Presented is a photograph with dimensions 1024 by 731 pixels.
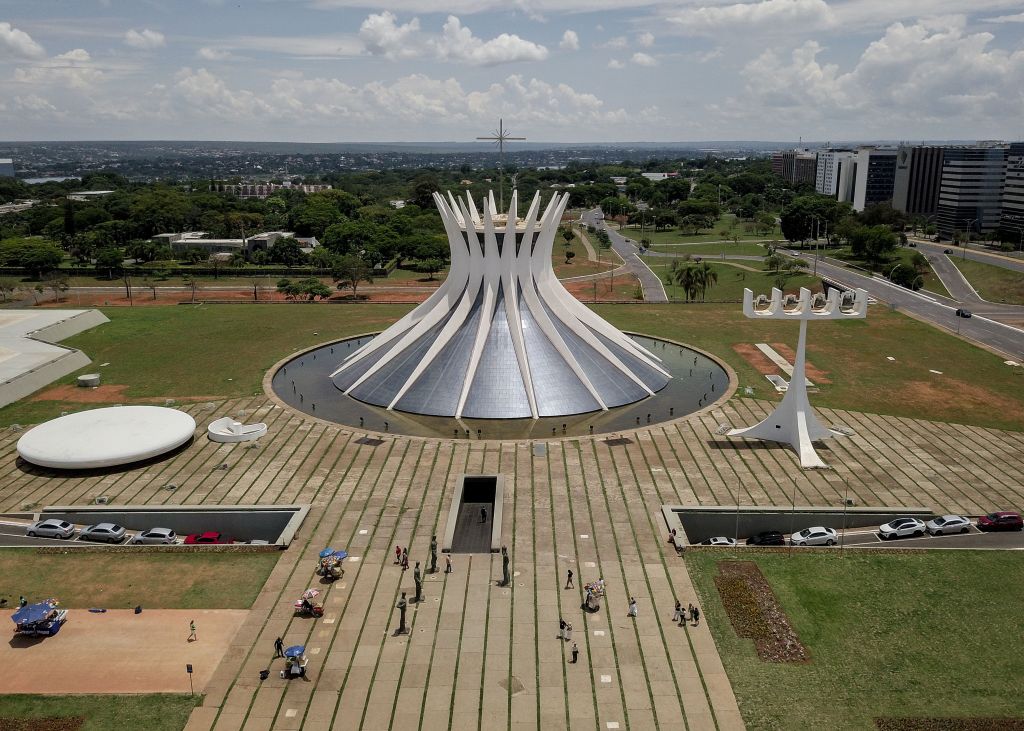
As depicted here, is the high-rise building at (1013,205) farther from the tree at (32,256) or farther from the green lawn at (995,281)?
the tree at (32,256)

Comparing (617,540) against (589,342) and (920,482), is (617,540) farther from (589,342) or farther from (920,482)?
(589,342)

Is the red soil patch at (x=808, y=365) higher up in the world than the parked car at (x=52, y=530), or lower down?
higher up

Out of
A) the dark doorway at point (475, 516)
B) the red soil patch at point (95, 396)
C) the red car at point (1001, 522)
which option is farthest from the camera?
the red soil patch at point (95, 396)

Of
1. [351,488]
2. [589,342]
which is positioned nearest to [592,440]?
[589,342]

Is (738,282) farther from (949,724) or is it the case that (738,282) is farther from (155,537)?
(155,537)

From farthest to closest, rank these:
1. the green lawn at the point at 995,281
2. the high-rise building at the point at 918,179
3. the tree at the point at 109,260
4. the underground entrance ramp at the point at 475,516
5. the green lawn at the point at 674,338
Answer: the high-rise building at the point at 918,179 < the tree at the point at 109,260 < the green lawn at the point at 995,281 < the green lawn at the point at 674,338 < the underground entrance ramp at the point at 475,516

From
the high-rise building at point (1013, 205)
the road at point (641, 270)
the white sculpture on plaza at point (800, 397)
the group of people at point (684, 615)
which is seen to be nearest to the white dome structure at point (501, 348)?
the white sculpture on plaza at point (800, 397)
